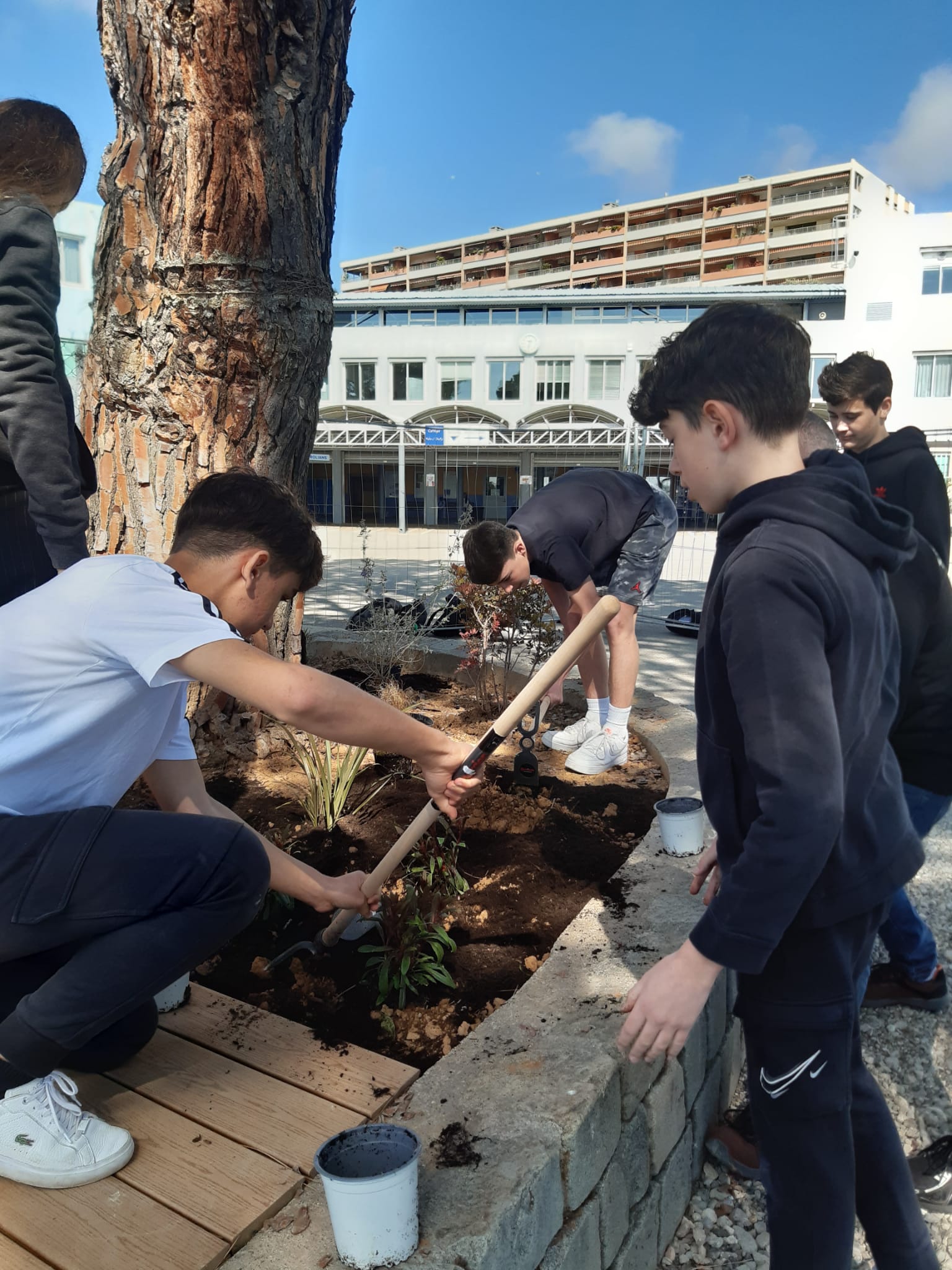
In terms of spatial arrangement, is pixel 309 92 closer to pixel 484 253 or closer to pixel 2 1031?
pixel 2 1031

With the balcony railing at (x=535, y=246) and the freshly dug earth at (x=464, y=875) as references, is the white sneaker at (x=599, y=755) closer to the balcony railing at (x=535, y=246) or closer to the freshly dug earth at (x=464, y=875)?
the freshly dug earth at (x=464, y=875)

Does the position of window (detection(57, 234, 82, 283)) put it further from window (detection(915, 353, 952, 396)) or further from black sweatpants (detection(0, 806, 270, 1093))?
black sweatpants (detection(0, 806, 270, 1093))

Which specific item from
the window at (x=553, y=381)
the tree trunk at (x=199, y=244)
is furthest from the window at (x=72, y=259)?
the tree trunk at (x=199, y=244)

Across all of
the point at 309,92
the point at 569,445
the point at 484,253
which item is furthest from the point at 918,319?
the point at 484,253

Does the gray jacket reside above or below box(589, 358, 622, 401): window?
below

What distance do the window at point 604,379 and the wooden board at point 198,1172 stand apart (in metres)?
32.2

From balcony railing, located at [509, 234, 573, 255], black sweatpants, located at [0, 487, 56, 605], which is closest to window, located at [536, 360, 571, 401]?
black sweatpants, located at [0, 487, 56, 605]

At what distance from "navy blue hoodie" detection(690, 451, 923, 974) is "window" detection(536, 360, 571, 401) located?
3222 centimetres

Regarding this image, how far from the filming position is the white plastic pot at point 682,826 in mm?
2637

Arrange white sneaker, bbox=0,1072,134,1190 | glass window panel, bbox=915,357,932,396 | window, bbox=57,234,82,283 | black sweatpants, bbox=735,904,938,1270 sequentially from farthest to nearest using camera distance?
glass window panel, bbox=915,357,932,396 < window, bbox=57,234,82,283 < white sneaker, bbox=0,1072,134,1190 < black sweatpants, bbox=735,904,938,1270

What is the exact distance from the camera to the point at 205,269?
3285mm

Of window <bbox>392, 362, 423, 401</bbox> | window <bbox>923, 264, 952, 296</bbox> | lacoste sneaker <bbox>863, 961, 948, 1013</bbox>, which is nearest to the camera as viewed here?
lacoste sneaker <bbox>863, 961, 948, 1013</bbox>

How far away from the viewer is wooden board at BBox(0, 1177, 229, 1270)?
131cm

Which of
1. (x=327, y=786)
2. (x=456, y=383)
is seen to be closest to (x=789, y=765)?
(x=327, y=786)
